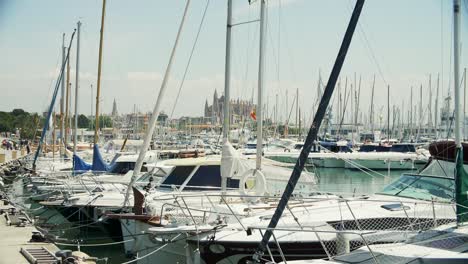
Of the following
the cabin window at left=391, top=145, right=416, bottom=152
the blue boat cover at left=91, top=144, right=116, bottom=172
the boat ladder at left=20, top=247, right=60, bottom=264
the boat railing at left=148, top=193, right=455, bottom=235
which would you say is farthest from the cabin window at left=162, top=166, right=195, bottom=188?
the cabin window at left=391, top=145, right=416, bottom=152

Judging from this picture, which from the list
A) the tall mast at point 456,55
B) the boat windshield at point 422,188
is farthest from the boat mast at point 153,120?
the tall mast at point 456,55

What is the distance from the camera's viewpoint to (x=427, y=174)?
559 inches

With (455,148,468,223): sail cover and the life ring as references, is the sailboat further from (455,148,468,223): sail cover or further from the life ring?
the life ring

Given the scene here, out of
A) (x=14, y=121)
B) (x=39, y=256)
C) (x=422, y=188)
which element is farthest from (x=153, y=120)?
(x=14, y=121)

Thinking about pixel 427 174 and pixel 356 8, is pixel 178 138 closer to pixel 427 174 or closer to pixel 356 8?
pixel 427 174

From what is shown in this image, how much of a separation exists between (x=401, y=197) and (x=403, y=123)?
233 ft

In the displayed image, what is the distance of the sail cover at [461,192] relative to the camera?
10.2 metres

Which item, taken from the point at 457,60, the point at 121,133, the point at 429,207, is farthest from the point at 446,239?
the point at 121,133

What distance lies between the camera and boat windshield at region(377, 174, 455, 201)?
1345 centimetres

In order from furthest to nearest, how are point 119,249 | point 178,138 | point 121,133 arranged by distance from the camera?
point 121,133, point 178,138, point 119,249

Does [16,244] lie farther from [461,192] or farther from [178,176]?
[461,192]

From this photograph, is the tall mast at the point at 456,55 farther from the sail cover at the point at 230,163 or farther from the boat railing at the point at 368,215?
Answer: the sail cover at the point at 230,163

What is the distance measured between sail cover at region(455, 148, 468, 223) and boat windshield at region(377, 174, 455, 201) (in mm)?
2514

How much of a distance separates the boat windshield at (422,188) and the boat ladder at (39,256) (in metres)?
7.80
